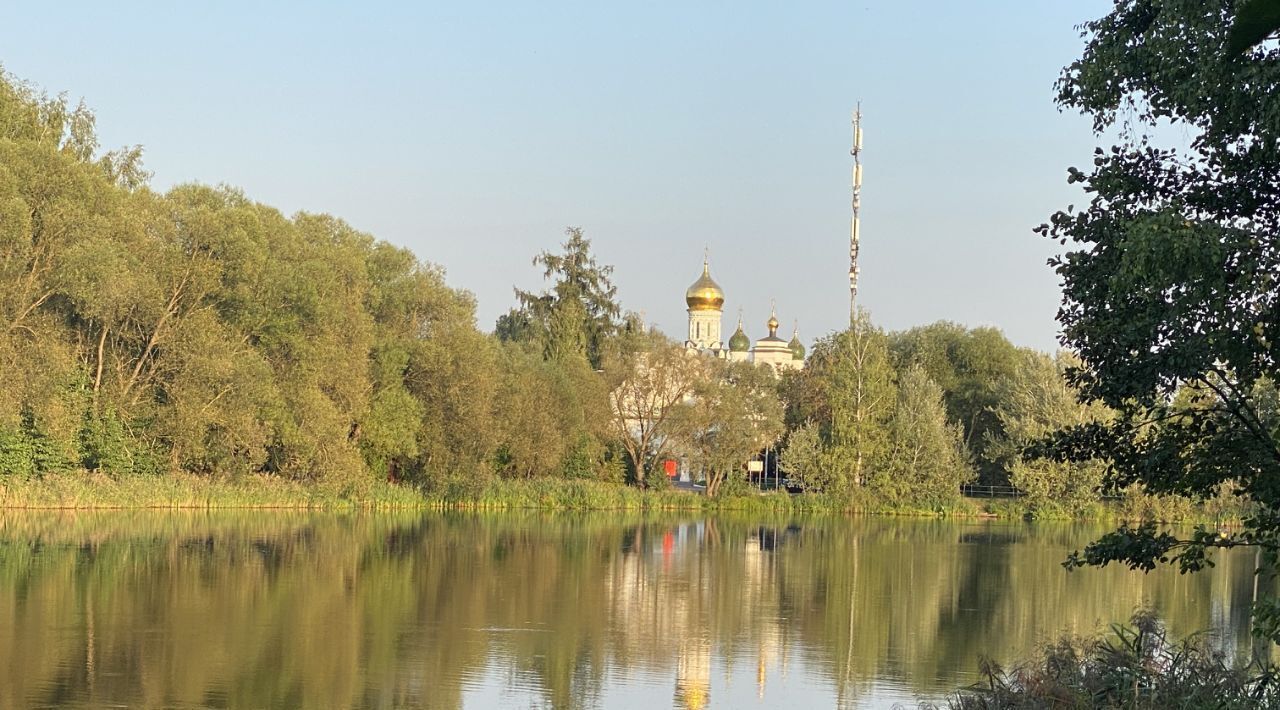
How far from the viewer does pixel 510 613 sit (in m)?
23.9

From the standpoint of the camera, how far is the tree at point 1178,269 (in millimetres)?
9688

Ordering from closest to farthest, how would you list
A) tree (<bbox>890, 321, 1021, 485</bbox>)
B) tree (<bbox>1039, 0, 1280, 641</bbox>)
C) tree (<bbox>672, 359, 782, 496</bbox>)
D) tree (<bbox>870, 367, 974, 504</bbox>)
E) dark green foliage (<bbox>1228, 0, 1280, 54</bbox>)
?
dark green foliage (<bbox>1228, 0, 1280, 54</bbox>) < tree (<bbox>1039, 0, 1280, 641</bbox>) < tree (<bbox>870, 367, 974, 504</bbox>) < tree (<bbox>672, 359, 782, 496</bbox>) < tree (<bbox>890, 321, 1021, 485</bbox>)

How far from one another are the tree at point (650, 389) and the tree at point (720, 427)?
507mm

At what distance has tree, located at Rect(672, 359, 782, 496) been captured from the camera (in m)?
61.5

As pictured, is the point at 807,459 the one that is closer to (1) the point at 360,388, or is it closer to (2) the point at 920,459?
(2) the point at 920,459

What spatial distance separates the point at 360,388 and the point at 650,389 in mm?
16146

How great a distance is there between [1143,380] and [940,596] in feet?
64.2

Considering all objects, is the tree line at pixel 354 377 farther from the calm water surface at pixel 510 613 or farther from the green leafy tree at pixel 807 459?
the calm water surface at pixel 510 613

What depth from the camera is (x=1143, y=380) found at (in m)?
10.8

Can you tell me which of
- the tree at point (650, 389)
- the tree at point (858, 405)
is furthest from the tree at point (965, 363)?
the tree at point (650, 389)

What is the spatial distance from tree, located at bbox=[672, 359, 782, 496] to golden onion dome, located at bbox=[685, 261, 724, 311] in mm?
41380

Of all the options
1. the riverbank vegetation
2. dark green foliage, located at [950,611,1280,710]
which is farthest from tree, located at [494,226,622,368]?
dark green foliage, located at [950,611,1280,710]

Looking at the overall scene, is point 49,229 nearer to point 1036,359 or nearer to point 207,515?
point 207,515

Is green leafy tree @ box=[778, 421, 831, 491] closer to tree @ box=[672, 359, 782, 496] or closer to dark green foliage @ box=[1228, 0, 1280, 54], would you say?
tree @ box=[672, 359, 782, 496]
